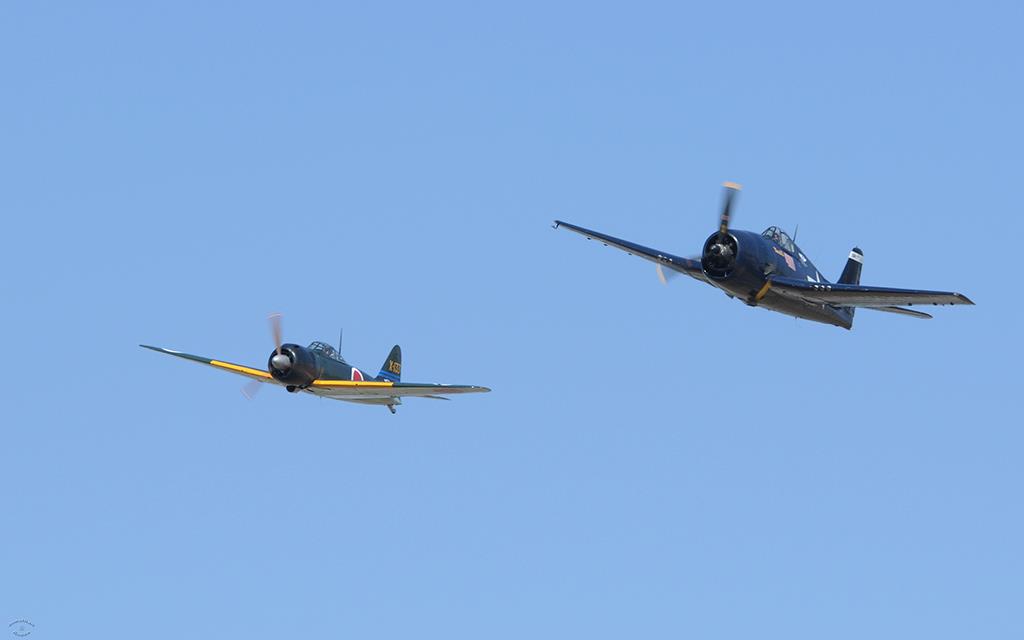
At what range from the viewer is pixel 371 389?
214 ft

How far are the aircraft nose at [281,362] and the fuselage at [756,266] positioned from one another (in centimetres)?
1746

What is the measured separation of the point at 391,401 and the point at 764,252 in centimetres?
1887

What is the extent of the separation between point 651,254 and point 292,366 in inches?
581

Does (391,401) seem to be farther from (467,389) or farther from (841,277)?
(841,277)

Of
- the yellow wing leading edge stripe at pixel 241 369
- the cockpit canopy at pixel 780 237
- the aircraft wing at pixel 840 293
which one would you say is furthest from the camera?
the yellow wing leading edge stripe at pixel 241 369

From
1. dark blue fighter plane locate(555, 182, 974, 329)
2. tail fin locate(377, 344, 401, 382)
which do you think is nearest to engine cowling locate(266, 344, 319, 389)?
tail fin locate(377, 344, 401, 382)

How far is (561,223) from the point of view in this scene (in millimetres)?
59812

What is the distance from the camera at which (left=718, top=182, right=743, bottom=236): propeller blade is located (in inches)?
2175

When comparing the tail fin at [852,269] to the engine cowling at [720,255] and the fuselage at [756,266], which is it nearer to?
the fuselage at [756,266]

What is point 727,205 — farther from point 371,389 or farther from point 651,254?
point 371,389

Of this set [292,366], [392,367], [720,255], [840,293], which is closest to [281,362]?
[292,366]

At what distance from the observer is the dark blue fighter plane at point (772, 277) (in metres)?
54.6

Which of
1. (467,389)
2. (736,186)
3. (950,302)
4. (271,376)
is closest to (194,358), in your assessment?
(271,376)

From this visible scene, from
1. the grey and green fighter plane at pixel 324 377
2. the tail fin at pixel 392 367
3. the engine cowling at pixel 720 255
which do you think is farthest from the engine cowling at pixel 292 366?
the engine cowling at pixel 720 255
